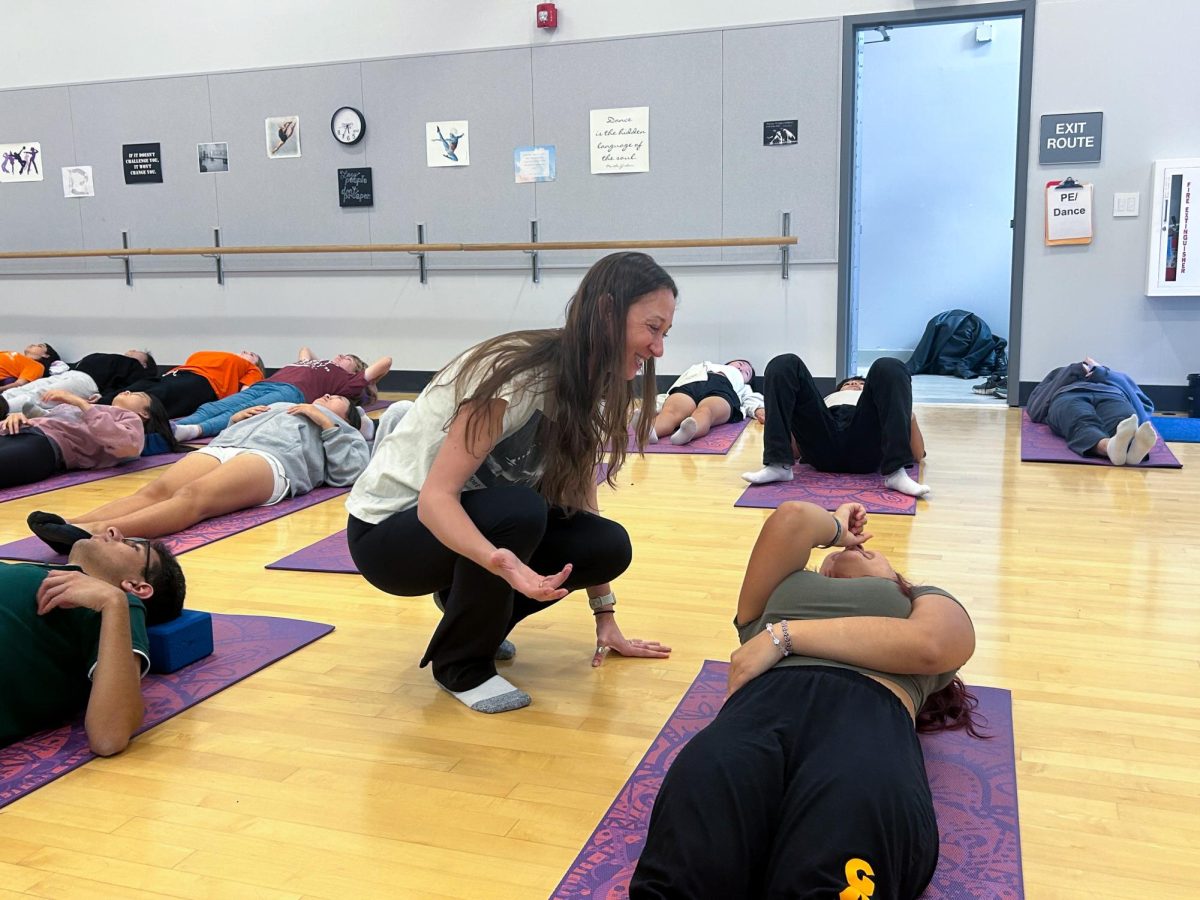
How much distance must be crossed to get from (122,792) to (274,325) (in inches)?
230

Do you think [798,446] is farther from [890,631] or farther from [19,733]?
[19,733]

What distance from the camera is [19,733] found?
1.77m

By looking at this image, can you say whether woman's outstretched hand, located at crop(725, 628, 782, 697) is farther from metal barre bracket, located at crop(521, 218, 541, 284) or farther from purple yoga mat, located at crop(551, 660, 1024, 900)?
metal barre bracket, located at crop(521, 218, 541, 284)

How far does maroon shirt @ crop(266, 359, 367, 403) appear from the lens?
4.93 m

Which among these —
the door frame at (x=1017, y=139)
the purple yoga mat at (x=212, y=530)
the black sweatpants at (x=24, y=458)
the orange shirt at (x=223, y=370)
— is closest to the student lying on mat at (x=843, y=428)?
the purple yoga mat at (x=212, y=530)

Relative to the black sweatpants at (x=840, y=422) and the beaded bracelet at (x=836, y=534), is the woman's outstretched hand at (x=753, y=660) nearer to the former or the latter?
the beaded bracelet at (x=836, y=534)

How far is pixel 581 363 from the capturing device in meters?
1.79

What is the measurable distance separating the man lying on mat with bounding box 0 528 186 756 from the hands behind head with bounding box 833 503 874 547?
124 centimetres

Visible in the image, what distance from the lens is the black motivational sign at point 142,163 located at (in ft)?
23.5

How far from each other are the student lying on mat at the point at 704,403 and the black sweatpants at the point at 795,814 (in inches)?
133

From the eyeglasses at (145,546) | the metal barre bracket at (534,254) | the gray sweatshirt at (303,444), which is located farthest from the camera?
the metal barre bracket at (534,254)

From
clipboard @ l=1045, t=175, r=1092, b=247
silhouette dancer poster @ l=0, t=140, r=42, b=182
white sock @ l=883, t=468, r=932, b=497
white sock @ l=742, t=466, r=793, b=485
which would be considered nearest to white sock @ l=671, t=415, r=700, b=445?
white sock @ l=742, t=466, r=793, b=485

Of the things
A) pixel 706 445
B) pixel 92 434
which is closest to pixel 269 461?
pixel 92 434

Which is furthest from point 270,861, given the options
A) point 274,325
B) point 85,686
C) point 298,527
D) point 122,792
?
point 274,325
